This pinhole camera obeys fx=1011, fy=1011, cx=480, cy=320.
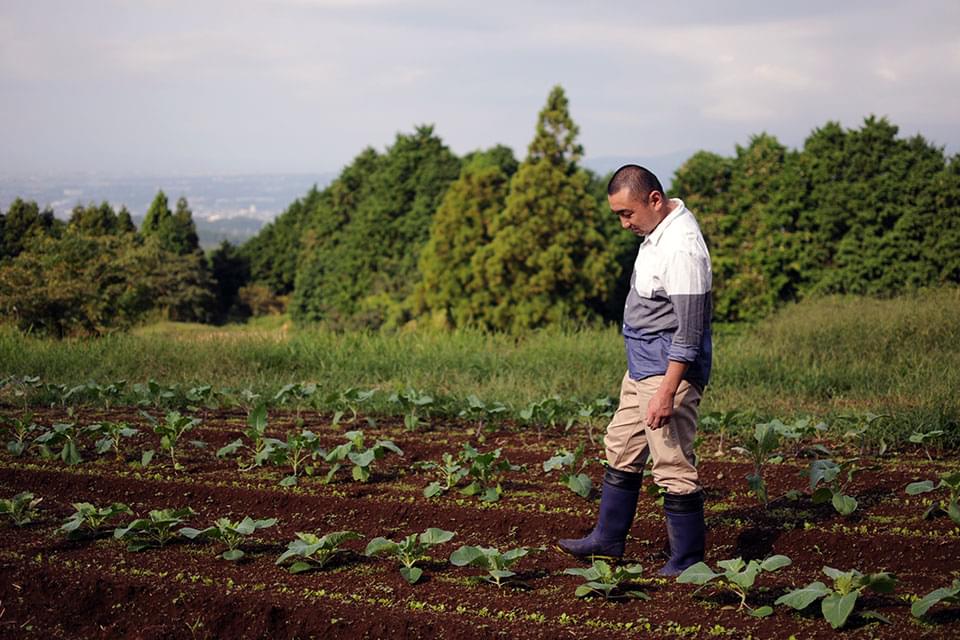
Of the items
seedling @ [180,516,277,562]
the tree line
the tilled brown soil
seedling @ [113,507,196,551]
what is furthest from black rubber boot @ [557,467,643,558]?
the tree line

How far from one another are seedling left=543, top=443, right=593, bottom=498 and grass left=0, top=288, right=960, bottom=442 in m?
1.88

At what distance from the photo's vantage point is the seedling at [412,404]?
296 inches

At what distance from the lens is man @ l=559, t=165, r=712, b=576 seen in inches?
166

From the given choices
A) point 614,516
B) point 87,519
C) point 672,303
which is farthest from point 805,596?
point 87,519

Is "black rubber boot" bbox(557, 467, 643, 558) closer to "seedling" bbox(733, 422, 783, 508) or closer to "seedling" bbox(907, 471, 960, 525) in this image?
"seedling" bbox(733, 422, 783, 508)

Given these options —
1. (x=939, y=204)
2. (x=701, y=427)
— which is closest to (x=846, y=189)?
(x=939, y=204)

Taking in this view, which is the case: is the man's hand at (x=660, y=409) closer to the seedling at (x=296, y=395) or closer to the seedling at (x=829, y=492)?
the seedling at (x=829, y=492)

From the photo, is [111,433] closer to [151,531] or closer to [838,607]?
[151,531]

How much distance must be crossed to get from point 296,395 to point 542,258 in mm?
12133

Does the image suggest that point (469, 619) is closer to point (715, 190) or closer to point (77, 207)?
point (715, 190)

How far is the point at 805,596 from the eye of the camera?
3.80 meters

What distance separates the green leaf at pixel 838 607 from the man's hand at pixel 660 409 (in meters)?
0.96

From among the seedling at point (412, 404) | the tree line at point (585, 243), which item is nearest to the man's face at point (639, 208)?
the seedling at point (412, 404)

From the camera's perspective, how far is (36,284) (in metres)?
18.1
